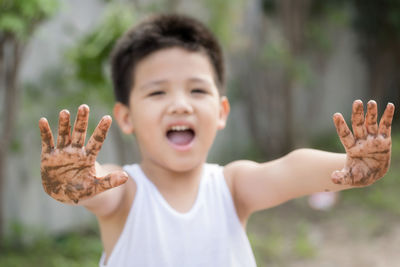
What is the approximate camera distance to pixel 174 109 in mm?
1646

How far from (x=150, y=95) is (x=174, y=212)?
43 centimetres

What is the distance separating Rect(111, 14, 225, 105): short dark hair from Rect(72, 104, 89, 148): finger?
0.59 m

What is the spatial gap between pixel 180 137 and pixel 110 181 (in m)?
0.46

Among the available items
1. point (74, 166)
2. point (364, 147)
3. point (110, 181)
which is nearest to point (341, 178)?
point (364, 147)

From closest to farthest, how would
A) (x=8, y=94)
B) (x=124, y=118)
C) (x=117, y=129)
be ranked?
(x=124, y=118)
(x=8, y=94)
(x=117, y=129)

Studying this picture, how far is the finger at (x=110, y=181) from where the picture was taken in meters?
1.31

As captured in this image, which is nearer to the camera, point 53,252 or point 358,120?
point 358,120

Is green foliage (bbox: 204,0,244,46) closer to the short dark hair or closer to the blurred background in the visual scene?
the blurred background

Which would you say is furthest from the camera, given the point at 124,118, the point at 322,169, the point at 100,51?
the point at 100,51

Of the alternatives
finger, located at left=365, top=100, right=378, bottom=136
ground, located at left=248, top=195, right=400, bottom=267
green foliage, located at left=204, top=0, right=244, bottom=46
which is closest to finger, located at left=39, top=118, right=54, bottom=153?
finger, located at left=365, top=100, right=378, bottom=136

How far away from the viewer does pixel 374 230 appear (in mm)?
4574

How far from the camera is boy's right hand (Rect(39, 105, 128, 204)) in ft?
4.28

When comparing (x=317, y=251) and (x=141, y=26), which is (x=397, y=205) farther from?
(x=141, y=26)

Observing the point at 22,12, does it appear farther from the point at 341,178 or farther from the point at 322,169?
the point at 341,178
